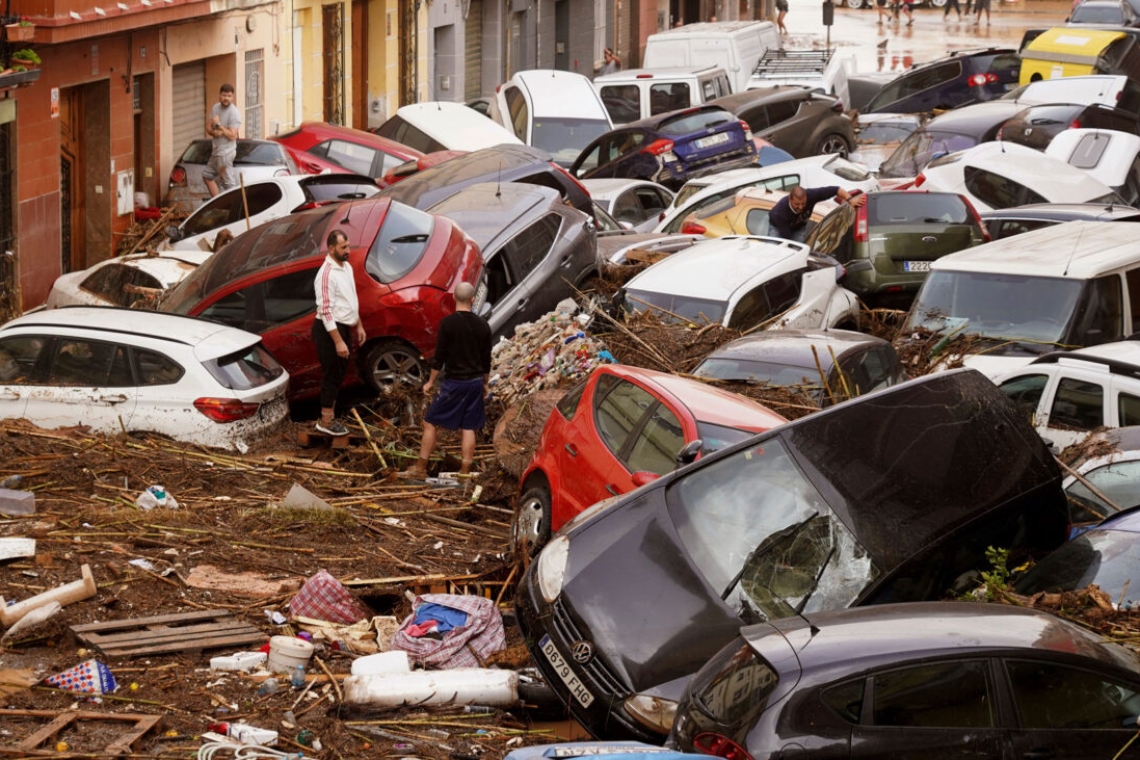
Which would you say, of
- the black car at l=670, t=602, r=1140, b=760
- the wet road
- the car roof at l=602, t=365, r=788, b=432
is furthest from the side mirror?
the wet road

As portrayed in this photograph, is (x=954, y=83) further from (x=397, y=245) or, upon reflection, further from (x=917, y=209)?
(x=397, y=245)

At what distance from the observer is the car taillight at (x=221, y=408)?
13.1 m

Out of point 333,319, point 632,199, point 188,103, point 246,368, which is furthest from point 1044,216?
point 188,103

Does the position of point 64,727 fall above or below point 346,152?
below

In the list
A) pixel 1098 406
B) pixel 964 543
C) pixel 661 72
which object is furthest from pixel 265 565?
pixel 661 72

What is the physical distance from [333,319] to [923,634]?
8102 millimetres

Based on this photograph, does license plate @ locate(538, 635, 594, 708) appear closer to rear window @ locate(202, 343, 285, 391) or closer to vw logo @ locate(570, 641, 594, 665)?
vw logo @ locate(570, 641, 594, 665)

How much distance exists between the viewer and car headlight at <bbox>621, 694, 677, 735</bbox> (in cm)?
771

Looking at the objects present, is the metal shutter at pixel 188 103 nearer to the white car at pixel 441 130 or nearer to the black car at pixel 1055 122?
the white car at pixel 441 130

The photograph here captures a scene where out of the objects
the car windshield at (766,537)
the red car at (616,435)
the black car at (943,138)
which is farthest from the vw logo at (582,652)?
the black car at (943,138)

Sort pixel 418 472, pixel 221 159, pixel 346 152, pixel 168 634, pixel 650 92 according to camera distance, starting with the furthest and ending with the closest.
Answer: pixel 650 92 → pixel 346 152 → pixel 221 159 → pixel 418 472 → pixel 168 634

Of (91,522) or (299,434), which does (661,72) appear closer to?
(299,434)

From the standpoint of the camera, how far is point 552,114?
1121 inches

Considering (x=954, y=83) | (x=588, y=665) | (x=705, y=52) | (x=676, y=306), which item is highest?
(x=705, y=52)
